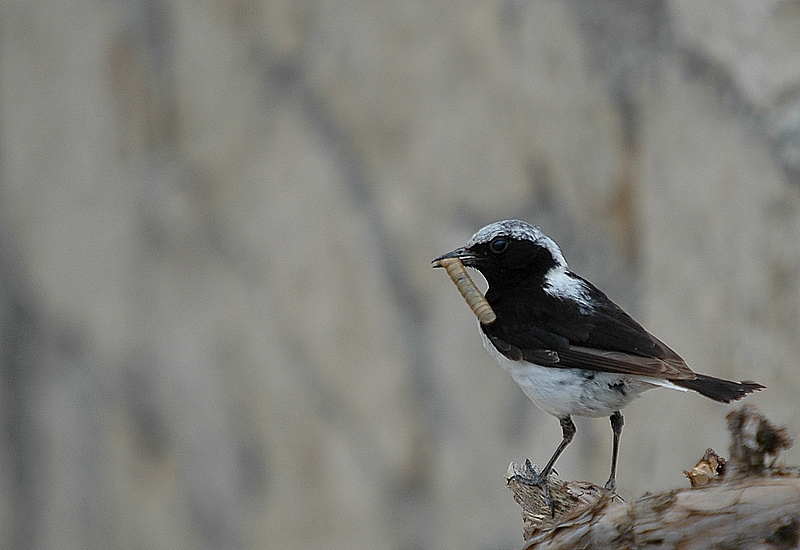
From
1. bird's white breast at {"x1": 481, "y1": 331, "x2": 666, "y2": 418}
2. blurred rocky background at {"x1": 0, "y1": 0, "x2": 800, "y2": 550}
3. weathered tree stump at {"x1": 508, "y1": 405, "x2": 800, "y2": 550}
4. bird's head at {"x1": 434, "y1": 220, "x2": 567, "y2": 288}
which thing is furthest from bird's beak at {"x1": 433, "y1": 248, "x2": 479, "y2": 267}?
blurred rocky background at {"x1": 0, "y1": 0, "x2": 800, "y2": 550}

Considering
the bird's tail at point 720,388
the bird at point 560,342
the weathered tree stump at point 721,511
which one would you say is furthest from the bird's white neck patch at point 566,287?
the weathered tree stump at point 721,511

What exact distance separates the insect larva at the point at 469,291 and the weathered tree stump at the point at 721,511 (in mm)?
205

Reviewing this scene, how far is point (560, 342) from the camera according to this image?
0.67m

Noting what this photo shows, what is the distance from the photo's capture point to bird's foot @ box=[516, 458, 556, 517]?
2.01 ft

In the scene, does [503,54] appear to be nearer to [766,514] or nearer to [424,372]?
[424,372]

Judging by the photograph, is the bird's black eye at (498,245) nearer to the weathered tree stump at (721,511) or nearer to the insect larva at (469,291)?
the insect larva at (469,291)

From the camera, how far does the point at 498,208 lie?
142 centimetres

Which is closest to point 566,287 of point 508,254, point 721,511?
point 508,254

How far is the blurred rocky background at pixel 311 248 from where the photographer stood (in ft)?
4.55

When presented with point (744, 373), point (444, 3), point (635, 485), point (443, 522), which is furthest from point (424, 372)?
point (444, 3)

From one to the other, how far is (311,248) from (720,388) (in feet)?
Answer: 3.16

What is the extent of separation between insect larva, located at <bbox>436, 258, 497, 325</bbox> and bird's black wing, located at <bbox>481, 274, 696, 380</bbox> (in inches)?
1.3

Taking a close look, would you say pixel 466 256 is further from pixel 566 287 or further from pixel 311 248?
pixel 311 248

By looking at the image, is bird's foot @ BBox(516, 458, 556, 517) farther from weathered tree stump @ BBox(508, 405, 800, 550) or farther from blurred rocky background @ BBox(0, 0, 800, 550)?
blurred rocky background @ BBox(0, 0, 800, 550)
